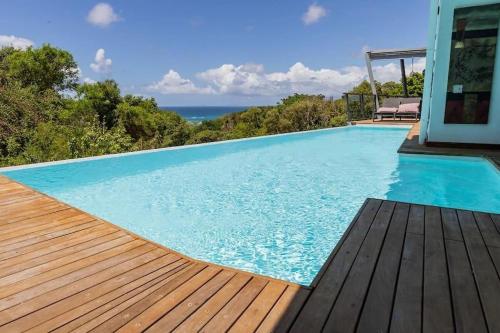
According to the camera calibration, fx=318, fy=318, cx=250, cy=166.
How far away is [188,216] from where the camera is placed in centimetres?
391

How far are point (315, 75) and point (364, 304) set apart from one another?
4411 cm

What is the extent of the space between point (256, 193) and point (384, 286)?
3.13 metres

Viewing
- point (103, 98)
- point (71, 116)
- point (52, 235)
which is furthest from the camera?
point (103, 98)

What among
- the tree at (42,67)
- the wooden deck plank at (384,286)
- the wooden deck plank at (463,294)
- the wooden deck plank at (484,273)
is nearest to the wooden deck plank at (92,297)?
the wooden deck plank at (384,286)

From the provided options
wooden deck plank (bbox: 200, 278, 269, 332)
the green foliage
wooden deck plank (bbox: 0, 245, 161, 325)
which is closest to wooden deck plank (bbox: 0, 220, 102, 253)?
wooden deck plank (bbox: 0, 245, 161, 325)

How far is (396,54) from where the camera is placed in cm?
1141

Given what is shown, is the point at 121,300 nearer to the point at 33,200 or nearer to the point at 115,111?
the point at 33,200

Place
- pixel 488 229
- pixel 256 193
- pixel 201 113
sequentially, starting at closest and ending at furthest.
Answer: pixel 488 229, pixel 256 193, pixel 201 113

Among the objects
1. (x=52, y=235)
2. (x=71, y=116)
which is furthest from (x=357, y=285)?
(x=71, y=116)

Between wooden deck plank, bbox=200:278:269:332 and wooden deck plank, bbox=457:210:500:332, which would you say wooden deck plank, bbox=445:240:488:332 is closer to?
wooden deck plank, bbox=457:210:500:332

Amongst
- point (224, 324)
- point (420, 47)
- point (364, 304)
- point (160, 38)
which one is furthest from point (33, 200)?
point (160, 38)

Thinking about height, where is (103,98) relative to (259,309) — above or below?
above

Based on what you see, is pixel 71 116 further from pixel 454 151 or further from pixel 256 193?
pixel 454 151

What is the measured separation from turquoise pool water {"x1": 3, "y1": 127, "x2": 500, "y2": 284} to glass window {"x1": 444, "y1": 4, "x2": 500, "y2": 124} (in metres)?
1.05
